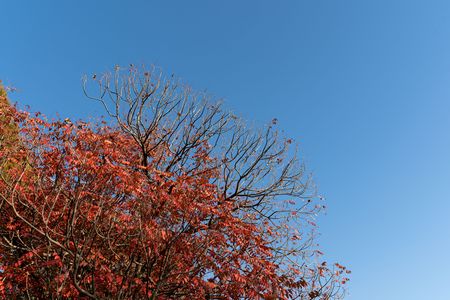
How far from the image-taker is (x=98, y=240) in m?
9.46

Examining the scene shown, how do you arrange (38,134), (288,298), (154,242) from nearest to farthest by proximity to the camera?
(154,242) < (288,298) < (38,134)

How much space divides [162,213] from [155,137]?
7.86m

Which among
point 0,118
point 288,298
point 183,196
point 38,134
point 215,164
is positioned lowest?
point 288,298

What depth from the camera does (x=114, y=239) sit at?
29.5 feet

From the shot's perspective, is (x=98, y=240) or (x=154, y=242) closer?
(x=154, y=242)

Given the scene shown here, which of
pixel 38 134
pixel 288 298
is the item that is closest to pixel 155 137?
pixel 38 134

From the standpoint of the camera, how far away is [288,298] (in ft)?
37.1

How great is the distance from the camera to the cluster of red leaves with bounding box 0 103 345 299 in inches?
302

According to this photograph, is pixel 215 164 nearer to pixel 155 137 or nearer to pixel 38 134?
pixel 155 137

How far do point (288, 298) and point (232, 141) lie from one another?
289 inches

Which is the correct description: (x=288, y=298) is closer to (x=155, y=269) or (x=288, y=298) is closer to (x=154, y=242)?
(x=155, y=269)

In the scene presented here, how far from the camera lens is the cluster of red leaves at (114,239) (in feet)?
25.2

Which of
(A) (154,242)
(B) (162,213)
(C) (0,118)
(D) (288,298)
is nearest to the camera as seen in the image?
(A) (154,242)

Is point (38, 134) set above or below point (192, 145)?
below
